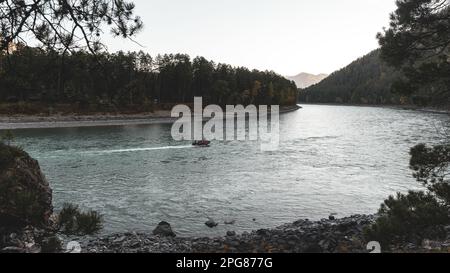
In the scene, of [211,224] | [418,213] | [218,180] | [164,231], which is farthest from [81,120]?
[418,213]

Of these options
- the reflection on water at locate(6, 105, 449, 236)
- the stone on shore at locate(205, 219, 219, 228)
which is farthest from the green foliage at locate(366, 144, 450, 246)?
the stone on shore at locate(205, 219, 219, 228)

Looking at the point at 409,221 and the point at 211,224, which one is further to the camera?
the point at 211,224

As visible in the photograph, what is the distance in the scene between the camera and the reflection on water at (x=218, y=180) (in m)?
23.0

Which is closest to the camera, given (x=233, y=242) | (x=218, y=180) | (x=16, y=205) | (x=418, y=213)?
(x=16, y=205)

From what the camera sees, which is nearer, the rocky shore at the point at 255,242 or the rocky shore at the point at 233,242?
the rocky shore at the point at 233,242

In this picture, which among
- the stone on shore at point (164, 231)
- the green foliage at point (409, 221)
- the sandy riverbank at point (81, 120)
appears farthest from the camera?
the sandy riverbank at point (81, 120)

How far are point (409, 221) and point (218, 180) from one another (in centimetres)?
2079

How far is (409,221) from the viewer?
13.0 metres

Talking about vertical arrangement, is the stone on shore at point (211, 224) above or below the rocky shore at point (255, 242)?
below

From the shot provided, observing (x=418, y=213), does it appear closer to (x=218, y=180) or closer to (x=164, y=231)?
(x=164, y=231)

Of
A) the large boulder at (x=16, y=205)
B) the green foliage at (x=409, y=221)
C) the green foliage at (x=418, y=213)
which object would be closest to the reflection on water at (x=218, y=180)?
the green foliage at (x=418, y=213)

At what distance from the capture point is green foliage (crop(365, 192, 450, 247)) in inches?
501

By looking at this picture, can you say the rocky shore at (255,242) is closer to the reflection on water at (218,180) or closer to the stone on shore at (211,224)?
the stone on shore at (211,224)

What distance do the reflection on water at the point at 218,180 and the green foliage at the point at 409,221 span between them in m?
5.08
